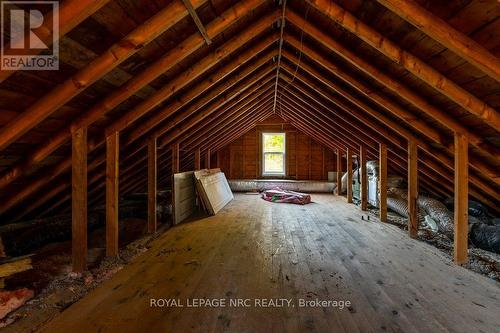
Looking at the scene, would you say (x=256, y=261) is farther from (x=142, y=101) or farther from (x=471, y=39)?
(x=471, y=39)

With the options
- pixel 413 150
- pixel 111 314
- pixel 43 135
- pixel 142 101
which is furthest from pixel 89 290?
pixel 413 150

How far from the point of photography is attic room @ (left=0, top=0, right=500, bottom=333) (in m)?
1.69

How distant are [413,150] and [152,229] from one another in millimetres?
4211

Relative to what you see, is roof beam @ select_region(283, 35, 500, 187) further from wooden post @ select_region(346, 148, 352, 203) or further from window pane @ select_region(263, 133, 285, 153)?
window pane @ select_region(263, 133, 285, 153)

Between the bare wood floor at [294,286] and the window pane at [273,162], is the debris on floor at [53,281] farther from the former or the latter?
the window pane at [273,162]

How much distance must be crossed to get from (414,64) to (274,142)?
23.7 ft

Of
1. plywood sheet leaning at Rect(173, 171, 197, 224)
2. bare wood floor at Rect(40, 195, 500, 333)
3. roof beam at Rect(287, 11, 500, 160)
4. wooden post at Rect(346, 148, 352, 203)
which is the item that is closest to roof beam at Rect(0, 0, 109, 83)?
bare wood floor at Rect(40, 195, 500, 333)

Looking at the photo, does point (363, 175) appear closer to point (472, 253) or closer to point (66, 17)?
point (472, 253)

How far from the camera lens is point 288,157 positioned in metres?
9.20

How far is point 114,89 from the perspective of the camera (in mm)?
2314

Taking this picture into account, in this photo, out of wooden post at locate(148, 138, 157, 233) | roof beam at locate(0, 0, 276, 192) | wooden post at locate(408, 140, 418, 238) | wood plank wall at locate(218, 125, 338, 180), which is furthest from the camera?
wood plank wall at locate(218, 125, 338, 180)

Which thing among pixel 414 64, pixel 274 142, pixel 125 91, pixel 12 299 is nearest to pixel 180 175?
pixel 125 91

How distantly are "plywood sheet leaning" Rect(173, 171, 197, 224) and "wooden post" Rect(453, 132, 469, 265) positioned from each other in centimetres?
404

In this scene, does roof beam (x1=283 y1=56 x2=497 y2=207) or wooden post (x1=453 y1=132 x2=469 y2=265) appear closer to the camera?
wooden post (x1=453 y1=132 x2=469 y2=265)
